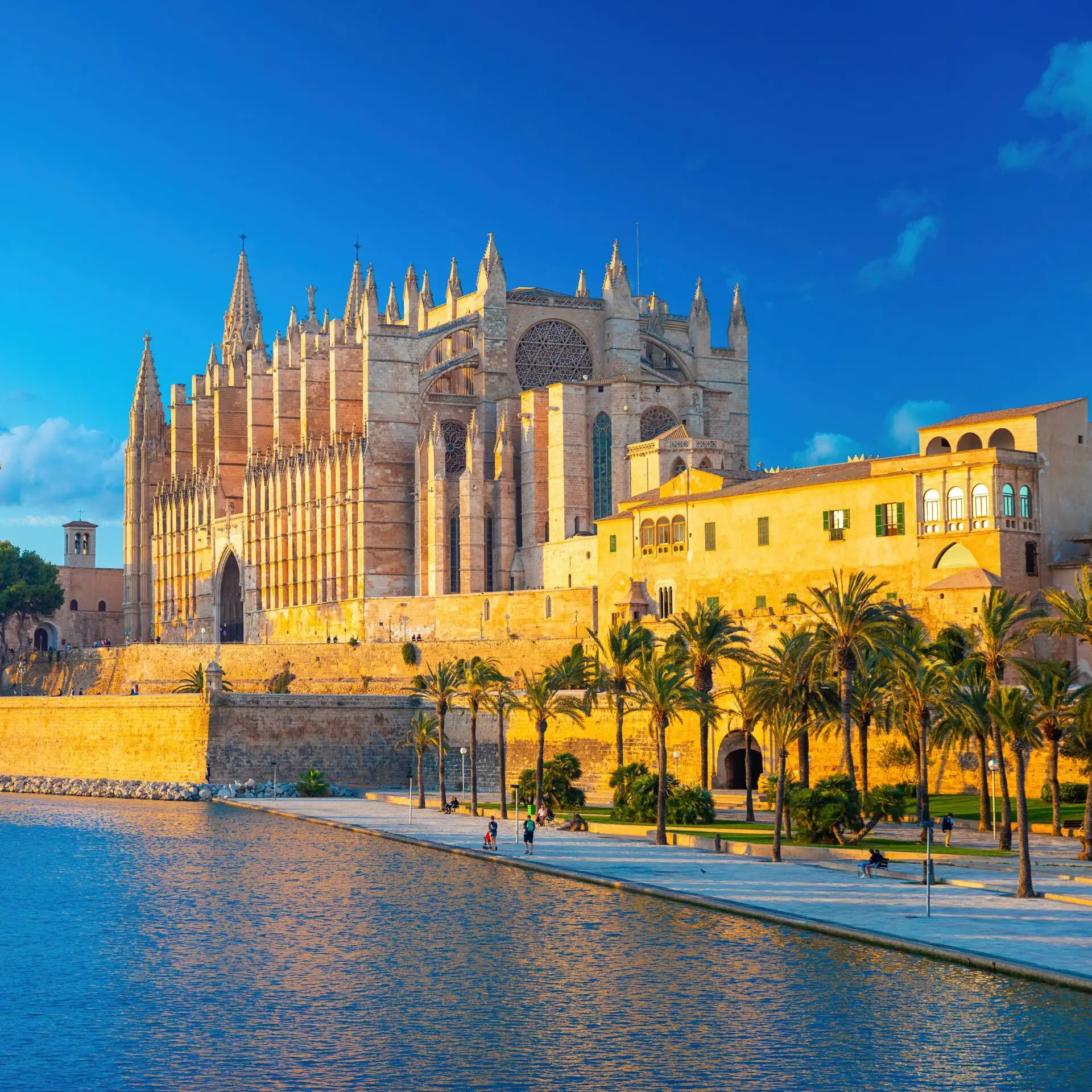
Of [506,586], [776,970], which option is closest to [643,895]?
[776,970]

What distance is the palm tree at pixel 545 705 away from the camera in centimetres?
4556

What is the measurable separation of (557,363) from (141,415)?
113 feet

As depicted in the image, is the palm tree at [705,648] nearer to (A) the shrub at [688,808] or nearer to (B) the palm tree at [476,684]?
(A) the shrub at [688,808]

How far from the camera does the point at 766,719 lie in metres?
38.6

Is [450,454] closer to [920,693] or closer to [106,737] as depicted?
[106,737]

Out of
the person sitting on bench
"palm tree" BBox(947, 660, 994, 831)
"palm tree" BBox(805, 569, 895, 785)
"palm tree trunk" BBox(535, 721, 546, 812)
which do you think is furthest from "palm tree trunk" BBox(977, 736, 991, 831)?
"palm tree trunk" BBox(535, 721, 546, 812)

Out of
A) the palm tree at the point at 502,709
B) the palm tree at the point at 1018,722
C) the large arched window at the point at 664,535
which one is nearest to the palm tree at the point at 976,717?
the palm tree at the point at 1018,722

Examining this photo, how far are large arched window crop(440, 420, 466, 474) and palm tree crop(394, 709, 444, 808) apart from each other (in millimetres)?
16953

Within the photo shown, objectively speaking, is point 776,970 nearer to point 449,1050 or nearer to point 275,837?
point 449,1050

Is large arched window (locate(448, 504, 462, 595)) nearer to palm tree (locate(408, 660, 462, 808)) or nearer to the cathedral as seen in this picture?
the cathedral

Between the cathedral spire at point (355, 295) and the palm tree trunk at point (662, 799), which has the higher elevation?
the cathedral spire at point (355, 295)

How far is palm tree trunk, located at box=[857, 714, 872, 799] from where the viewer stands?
125ft

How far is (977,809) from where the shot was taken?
39.2m

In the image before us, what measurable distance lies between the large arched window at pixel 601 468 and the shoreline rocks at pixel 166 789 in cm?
1636
